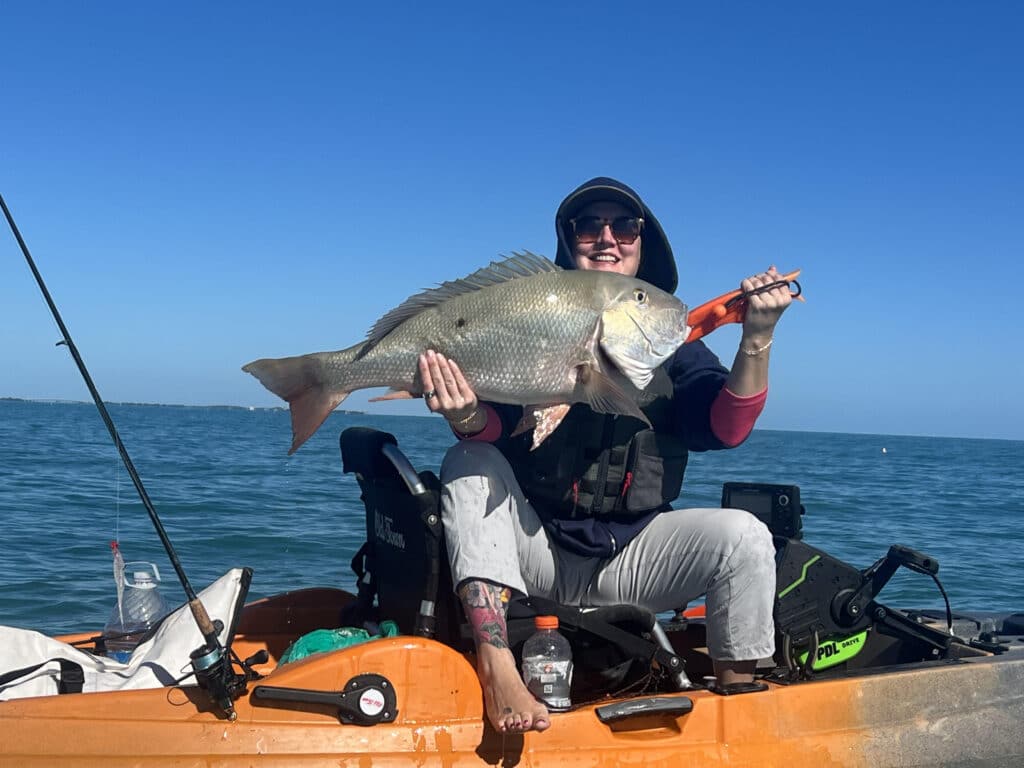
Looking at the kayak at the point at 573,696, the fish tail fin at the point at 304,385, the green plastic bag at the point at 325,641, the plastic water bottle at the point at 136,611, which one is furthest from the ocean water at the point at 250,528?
the fish tail fin at the point at 304,385

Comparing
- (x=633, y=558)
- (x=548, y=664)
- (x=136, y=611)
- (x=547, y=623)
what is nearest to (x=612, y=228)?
(x=633, y=558)

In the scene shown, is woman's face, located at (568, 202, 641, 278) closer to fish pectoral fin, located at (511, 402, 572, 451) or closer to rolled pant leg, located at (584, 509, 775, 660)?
fish pectoral fin, located at (511, 402, 572, 451)

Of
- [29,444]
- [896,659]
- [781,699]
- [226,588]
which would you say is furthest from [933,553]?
[29,444]

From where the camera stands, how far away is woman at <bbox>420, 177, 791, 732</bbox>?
9.76ft

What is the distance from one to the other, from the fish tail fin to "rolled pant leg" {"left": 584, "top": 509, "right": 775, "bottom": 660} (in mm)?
1168

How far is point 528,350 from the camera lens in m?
2.93

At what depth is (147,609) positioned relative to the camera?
175 inches

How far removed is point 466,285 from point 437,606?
1.15 m

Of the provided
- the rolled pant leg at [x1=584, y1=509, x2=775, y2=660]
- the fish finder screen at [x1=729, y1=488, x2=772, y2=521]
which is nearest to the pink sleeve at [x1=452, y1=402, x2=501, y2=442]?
the rolled pant leg at [x1=584, y1=509, x2=775, y2=660]

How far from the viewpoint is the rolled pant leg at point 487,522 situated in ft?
9.72

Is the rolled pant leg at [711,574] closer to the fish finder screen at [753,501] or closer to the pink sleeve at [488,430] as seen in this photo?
the pink sleeve at [488,430]

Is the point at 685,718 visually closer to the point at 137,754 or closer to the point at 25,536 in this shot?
the point at 137,754

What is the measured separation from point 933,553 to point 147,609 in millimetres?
9758

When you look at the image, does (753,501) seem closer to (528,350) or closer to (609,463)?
(609,463)
